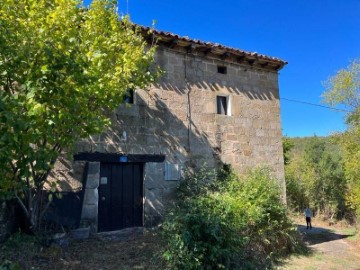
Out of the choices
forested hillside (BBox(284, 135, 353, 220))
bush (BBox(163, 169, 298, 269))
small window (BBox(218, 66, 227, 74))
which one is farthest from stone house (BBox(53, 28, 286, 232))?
forested hillside (BBox(284, 135, 353, 220))

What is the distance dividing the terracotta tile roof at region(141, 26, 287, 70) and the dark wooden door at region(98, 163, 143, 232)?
11.5 ft

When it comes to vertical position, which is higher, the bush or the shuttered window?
the shuttered window

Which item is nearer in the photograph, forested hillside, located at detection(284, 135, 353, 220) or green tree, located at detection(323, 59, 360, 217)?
green tree, located at detection(323, 59, 360, 217)

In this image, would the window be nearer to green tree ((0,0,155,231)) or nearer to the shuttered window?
the shuttered window

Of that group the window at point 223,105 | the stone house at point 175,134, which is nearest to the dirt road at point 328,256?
the stone house at point 175,134

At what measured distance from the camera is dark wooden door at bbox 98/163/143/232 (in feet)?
25.1

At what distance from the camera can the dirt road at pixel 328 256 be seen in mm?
7402

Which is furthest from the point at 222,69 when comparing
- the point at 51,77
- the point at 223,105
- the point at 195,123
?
the point at 51,77

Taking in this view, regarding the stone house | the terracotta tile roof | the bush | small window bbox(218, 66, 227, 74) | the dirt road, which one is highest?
the terracotta tile roof

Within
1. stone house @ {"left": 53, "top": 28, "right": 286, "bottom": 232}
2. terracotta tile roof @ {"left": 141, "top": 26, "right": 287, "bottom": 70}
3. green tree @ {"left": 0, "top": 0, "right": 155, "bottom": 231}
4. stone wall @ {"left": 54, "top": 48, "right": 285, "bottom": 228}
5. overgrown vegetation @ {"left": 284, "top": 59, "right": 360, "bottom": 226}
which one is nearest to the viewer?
green tree @ {"left": 0, "top": 0, "right": 155, "bottom": 231}

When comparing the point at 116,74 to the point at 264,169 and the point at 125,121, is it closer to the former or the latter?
the point at 125,121

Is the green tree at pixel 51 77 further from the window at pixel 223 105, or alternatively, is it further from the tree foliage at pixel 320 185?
the tree foliage at pixel 320 185

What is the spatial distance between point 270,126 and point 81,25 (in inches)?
274

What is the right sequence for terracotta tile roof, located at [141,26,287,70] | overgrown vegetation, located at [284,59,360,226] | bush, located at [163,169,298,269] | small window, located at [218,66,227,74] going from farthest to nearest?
overgrown vegetation, located at [284,59,360,226], small window, located at [218,66,227,74], terracotta tile roof, located at [141,26,287,70], bush, located at [163,169,298,269]
